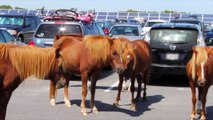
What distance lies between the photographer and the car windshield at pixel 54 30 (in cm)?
1467

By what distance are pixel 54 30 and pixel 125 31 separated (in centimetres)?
900

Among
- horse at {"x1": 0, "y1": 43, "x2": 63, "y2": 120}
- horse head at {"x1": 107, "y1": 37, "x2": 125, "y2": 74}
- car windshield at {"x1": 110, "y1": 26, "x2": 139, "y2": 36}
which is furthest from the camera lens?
car windshield at {"x1": 110, "y1": 26, "x2": 139, "y2": 36}

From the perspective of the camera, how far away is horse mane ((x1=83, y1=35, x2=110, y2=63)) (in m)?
9.11

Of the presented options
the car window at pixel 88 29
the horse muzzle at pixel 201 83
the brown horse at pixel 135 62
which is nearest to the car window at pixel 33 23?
the car window at pixel 88 29

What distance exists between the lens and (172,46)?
44.0 feet

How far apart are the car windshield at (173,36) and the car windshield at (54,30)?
93.8 inches

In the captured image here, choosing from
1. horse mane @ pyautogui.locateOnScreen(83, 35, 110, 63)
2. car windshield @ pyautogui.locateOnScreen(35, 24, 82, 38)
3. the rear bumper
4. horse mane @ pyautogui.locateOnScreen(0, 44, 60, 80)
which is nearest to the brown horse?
horse mane @ pyautogui.locateOnScreen(83, 35, 110, 63)

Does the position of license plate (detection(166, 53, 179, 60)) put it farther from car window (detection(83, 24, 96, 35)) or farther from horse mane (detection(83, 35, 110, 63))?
horse mane (detection(83, 35, 110, 63))

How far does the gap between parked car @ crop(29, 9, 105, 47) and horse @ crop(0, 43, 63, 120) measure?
8.33 meters

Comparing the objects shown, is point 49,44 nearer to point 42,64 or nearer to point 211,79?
point 211,79

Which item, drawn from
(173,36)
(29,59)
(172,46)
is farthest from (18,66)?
(173,36)

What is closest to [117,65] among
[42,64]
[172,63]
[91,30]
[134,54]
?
[134,54]

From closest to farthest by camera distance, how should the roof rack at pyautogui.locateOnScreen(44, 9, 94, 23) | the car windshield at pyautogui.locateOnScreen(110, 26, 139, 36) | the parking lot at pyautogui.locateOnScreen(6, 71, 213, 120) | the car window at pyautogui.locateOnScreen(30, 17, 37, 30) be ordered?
the parking lot at pyautogui.locateOnScreen(6, 71, 213, 120), the roof rack at pyautogui.locateOnScreen(44, 9, 94, 23), the car windshield at pyautogui.locateOnScreen(110, 26, 139, 36), the car window at pyautogui.locateOnScreen(30, 17, 37, 30)

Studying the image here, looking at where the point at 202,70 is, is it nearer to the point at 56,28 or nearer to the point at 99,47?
the point at 99,47
